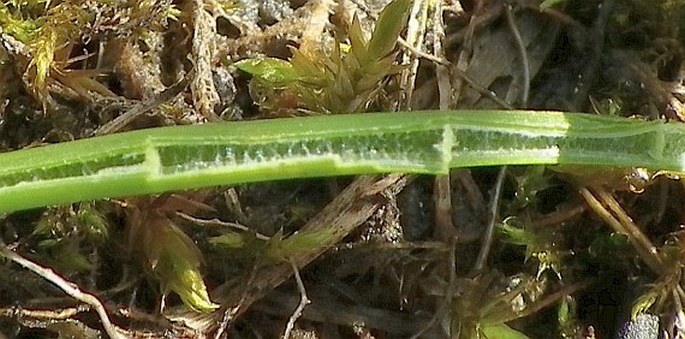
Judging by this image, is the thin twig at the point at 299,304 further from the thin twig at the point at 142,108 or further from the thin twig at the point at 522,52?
the thin twig at the point at 522,52

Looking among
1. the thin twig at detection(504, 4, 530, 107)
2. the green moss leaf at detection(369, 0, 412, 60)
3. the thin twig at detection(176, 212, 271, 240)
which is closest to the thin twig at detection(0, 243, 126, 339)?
the thin twig at detection(176, 212, 271, 240)

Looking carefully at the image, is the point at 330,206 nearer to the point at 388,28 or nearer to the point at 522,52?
the point at 388,28

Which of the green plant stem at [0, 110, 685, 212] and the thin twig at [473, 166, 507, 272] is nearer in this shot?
the green plant stem at [0, 110, 685, 212]

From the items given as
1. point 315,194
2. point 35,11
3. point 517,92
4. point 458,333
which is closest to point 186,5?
point 35,11

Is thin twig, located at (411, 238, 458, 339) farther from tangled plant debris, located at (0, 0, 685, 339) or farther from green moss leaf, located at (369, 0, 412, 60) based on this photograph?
green moss leaf, located at (369, 0, 412, 60)

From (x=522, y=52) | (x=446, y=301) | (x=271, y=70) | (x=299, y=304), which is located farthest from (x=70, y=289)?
(x=522, y=52)

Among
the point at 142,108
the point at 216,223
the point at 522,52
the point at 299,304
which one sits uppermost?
the point at 522,52
